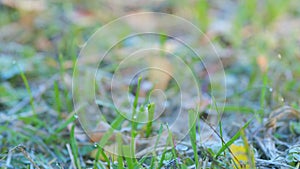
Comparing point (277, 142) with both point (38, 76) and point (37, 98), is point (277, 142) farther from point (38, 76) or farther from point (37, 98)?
point (38, 76)

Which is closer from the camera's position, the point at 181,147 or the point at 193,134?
the point at 193,134

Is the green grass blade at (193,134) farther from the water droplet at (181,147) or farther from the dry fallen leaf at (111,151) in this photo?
the dry fallen leaf at (111,151)

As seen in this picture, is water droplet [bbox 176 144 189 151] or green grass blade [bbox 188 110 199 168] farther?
water droplet [bbox 176 144 189 151]

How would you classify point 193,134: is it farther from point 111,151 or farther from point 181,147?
point 111,151

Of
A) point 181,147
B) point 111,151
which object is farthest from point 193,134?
point 111,151

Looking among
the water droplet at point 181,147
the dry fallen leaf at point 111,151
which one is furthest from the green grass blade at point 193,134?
the dry fallen leaf at point 111,151

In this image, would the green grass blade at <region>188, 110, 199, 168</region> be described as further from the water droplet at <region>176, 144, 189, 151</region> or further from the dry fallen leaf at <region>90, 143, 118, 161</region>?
the dry fallen leaf at <region>90, 143, 118, 161</region>

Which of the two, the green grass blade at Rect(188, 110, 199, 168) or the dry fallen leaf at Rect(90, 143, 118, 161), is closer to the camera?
the green grass blade at Rect(188, 110, 199, 168)

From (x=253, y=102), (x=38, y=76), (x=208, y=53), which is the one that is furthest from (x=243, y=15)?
(x=38, y=76)

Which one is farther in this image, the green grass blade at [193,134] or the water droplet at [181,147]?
the water droplet at [181,147]

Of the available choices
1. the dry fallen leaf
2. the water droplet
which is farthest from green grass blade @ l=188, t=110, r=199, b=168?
the dry fallen leaf

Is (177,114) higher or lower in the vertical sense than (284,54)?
lower
